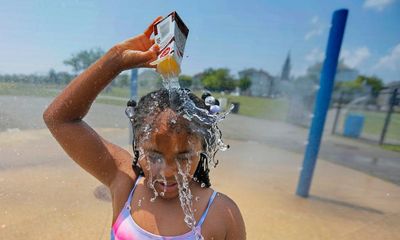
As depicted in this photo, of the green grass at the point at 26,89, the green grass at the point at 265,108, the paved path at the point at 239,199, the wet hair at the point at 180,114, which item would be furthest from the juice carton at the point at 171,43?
the green grass at the point at 265,108

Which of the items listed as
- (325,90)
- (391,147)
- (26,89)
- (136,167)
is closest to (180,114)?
(136,167)

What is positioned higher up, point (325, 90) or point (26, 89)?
point (325, 90)

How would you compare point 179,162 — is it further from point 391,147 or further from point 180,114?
point 391,147

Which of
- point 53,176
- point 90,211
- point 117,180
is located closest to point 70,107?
point 117,180

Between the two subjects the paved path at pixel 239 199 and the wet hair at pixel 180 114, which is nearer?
the wet hair at pixel 180 114

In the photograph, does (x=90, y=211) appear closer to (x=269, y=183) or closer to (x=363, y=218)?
(x=269, y=183)

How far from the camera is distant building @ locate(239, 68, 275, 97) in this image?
16.6 meters

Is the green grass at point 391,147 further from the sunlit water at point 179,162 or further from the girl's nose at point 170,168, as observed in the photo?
the girl's nose at point 170,168

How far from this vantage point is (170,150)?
1.33m

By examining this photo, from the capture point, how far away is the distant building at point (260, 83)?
655 inches

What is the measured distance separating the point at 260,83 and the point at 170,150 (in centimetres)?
1719

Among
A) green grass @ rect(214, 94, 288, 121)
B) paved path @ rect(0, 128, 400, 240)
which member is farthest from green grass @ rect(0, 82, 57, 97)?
green grass @ rect(214, 94, 288, 121)

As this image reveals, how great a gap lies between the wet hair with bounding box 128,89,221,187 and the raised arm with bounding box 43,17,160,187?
16cm

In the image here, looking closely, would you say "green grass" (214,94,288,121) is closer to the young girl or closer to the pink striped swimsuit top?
the young girl
